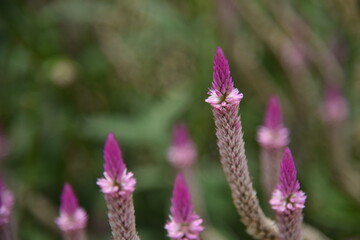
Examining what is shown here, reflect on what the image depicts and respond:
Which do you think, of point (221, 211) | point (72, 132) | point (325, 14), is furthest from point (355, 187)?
point (72, 132)

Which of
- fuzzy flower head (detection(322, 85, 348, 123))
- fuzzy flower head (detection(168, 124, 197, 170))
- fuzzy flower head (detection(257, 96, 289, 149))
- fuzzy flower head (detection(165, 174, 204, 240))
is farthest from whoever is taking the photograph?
fuzzy flower head (detection(322, 85, 348, 123))

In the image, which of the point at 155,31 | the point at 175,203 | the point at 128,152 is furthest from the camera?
the point at 155,31

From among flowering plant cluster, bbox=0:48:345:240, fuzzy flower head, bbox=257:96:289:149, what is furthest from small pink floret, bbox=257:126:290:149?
flowering plant cluster, bbox=0:48:345:240

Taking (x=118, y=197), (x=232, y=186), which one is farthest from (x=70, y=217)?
(x=232, y=186)

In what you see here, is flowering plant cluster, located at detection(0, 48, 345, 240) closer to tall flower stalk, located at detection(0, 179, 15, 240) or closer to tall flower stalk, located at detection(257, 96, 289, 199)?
tall flower stalk, located at detection(0, 179, 15, 240)

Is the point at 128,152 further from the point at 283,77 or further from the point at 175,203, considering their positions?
the point at 175,203

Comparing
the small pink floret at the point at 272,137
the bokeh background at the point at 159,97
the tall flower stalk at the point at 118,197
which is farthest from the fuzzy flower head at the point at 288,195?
the bokeh background at the point at 159,97
